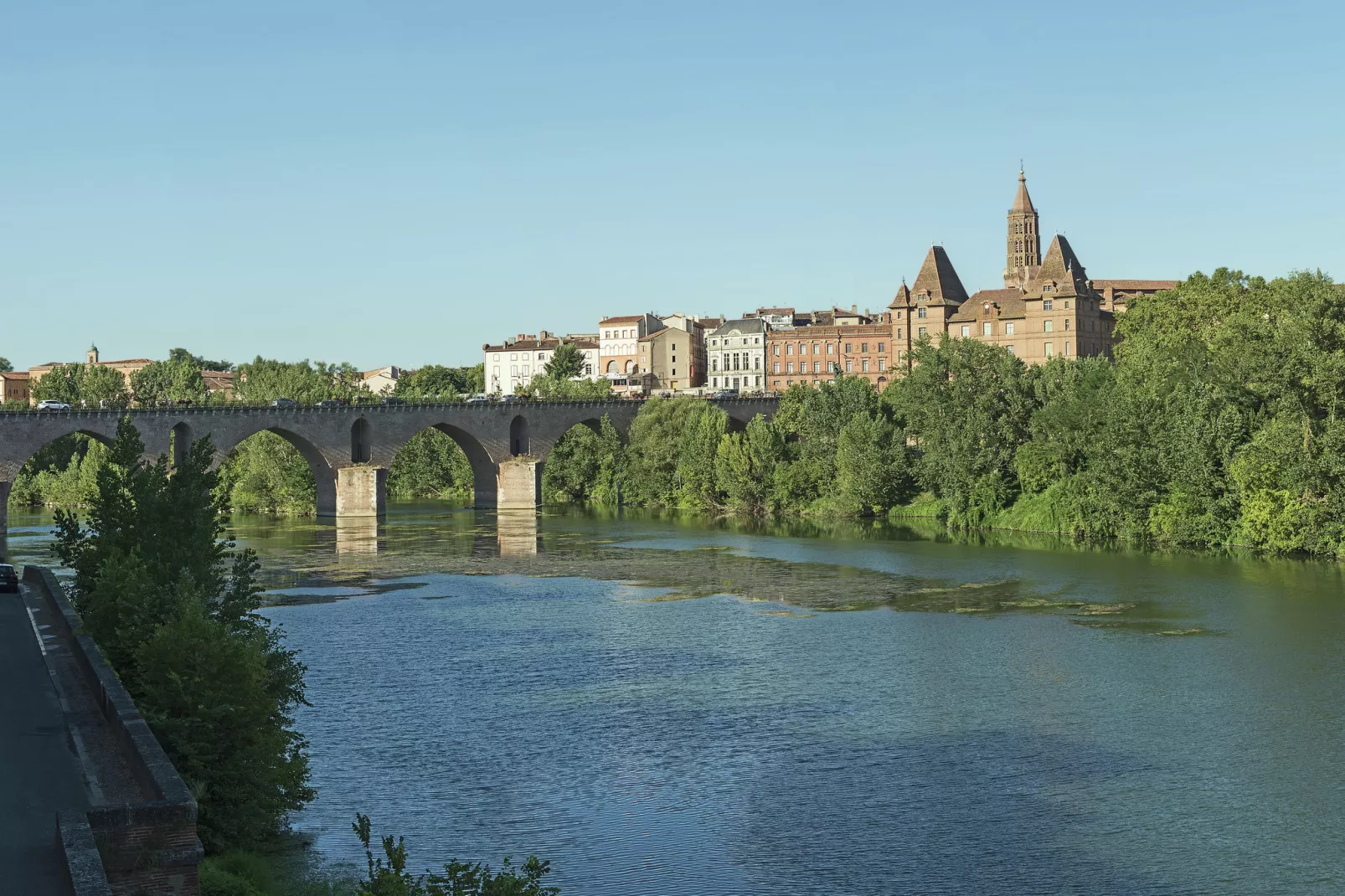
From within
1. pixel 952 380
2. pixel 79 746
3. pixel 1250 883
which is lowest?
pixel 1250 883

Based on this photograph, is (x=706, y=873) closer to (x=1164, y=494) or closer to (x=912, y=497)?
(x=1164, y=494)

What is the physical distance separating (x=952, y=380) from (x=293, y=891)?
205ft

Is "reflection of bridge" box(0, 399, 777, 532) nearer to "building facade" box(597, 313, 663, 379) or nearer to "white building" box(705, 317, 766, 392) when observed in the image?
"white building" box(705, 317, 766, 392)

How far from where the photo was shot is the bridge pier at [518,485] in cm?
9625

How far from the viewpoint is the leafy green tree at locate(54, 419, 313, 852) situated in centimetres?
1961

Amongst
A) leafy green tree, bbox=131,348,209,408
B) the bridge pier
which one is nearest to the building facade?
leafy green tree, bbox=131,348,209,408

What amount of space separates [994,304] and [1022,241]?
2111cm

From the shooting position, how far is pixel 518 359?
601 feet

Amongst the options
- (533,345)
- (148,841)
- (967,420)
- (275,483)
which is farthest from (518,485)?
(533,345)

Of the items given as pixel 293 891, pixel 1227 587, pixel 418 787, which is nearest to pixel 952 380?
pixel 1227 587

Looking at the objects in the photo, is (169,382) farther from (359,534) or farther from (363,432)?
(359,534)

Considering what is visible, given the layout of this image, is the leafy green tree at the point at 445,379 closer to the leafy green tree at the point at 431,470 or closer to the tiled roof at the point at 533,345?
the tiled roof at the point at 533,345

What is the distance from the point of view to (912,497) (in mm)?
77688

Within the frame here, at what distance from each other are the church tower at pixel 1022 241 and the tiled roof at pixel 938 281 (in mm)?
10960
